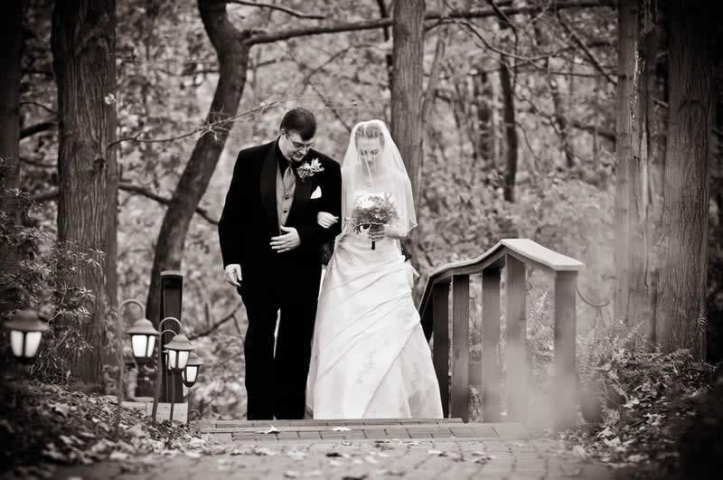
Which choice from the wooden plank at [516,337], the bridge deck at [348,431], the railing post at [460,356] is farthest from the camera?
the railing post at [460,356]

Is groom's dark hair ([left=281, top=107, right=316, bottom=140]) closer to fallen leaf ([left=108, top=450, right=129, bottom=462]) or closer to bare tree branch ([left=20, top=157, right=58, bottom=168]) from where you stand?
fallen leaf ([left=108, top=450, right=129, bottom=462])

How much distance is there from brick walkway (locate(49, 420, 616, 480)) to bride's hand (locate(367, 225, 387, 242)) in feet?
6.50

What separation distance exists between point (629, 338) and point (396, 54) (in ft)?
13.7

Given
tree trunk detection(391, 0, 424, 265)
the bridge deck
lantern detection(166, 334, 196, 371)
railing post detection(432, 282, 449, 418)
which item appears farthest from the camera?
tree trunk detection(391, 0, 424, 265)

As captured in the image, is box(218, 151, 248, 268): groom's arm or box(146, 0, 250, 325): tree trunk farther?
box(146, 0, 250, 325): tree trunk

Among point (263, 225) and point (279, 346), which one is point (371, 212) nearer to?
point (263, 225)

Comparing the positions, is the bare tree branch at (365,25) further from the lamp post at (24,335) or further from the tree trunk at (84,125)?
the lamp post at (24,335)

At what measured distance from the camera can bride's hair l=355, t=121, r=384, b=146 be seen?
25.3 feet

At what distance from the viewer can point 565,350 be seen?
5086 mm

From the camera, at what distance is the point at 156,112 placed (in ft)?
48.8

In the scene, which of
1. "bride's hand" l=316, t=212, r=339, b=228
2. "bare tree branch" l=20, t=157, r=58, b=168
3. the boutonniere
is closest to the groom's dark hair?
the boutonniere

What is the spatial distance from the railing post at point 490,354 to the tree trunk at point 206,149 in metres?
6.00

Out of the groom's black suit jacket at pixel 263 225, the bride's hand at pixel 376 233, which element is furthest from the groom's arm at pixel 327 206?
the bride's hand at pixel 376 233

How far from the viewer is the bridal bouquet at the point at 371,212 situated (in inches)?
297
